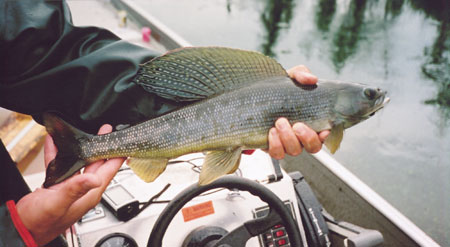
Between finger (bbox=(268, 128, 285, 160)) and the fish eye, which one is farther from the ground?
the fish eye

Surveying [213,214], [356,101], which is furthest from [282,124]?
[213,214]

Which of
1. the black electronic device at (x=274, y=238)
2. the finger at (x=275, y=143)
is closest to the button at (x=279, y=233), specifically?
the black electronic device at (x=274, y=238)

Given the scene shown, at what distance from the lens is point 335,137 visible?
167 centimetres

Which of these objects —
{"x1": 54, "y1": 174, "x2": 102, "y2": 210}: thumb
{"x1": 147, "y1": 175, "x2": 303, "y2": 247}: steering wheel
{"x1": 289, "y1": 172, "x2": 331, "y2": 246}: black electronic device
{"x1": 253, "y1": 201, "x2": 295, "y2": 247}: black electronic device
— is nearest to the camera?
{"x1": 54, "y1": 174, "x2": 102, "y2": 210}: thumb

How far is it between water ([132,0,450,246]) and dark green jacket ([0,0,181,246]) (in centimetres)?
393

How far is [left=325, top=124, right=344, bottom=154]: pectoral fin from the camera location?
167 cm

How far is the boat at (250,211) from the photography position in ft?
6.45

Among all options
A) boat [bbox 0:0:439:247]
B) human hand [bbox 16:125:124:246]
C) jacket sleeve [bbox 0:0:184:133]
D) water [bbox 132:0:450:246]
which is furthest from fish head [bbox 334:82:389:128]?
water [bbox 132:0:450:246]

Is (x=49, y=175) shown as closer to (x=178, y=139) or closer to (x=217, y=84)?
(x=178, y=139)

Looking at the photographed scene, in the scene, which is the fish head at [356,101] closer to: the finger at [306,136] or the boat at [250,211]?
the finger at [306,136]

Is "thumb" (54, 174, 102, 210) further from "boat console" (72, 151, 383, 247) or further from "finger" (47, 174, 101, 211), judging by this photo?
"boat console" (72, 151, 383, 247)

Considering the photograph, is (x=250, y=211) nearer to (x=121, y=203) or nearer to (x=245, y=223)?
(x=245, y=223)

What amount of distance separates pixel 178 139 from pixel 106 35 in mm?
994

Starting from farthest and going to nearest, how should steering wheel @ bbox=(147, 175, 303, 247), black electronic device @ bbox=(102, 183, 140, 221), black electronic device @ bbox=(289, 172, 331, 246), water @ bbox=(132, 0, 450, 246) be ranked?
water @ bbox=(132, 0, 450, 246)
black electronic device @ bbox=(289, 172, 331, 246)
black electronic device @ bbox=(102, 183, 140, 221)
steering wheel @ bbox=(147, 175, 303, 247)
